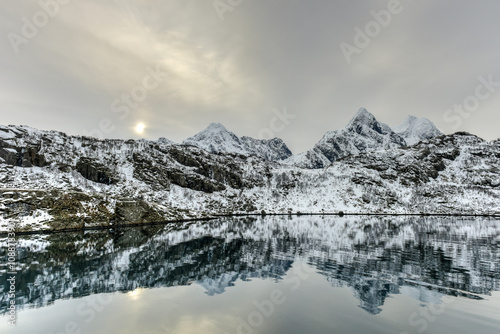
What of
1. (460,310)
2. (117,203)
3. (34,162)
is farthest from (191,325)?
(34,162)

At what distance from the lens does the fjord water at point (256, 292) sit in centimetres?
1792

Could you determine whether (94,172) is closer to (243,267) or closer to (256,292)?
(243,267)

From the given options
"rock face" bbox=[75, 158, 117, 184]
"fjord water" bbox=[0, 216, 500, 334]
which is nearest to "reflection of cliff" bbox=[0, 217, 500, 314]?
"fjord water" bbox=[0, 216, 500, 334]

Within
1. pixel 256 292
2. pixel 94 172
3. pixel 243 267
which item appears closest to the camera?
pixel 256 292

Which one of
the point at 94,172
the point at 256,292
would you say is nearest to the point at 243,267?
the point at 256,292

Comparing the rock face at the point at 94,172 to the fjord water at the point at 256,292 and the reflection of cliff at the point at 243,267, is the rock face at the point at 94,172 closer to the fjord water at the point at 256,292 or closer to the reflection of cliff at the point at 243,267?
the reflection of cliff at the point at 243,267

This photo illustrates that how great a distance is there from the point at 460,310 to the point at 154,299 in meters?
26.8

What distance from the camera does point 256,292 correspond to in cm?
2502

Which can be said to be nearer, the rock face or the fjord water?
the fjord water

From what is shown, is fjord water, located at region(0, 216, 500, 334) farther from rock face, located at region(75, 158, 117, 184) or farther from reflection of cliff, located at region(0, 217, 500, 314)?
rock face, located at region(75, 158, 117, 184)

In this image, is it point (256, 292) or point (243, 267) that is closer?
point (256, 292)

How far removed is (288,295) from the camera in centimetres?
2395

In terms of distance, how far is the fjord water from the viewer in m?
17.9

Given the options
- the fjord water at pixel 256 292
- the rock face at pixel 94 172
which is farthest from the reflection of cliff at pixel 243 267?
the rock face at pixel 94 172
